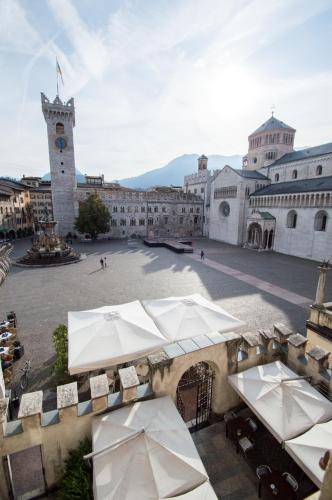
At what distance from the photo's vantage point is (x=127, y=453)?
14.5ft

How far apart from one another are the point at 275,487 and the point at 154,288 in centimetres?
1541

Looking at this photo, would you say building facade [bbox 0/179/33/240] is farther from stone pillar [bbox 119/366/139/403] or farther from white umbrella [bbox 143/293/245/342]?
stone pillar [bbox 119/366/139/403]

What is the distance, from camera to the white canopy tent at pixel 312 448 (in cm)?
447

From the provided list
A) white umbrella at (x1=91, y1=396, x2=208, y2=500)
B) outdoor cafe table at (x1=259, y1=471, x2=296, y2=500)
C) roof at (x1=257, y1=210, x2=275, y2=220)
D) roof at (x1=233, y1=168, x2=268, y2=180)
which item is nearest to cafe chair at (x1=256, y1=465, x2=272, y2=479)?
outdoor cafe table at (x1=259, y1=471, x2=296, y2=500)

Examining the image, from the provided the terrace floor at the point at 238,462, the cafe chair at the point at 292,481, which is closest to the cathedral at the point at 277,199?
the terrace floor at the point at 238,462

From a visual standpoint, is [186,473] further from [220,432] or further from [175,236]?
[175,236]

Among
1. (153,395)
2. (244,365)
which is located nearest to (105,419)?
(153,395)

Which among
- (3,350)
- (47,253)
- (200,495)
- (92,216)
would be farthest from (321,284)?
(92,216)

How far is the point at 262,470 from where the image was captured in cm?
533

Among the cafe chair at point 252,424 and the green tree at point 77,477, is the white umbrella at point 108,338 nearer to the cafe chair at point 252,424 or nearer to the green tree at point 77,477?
the green tree at point 77,477

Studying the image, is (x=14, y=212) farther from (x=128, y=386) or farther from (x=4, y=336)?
(x=128, y=386)

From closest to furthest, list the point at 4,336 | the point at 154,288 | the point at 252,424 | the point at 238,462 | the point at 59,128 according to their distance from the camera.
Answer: the point at 238,462
the point at 252,424
the point at 4,336
the point at 154,288
the point at 59,128

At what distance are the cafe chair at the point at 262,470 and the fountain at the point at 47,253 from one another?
27345 millimetres

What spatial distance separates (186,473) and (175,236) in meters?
53.7
